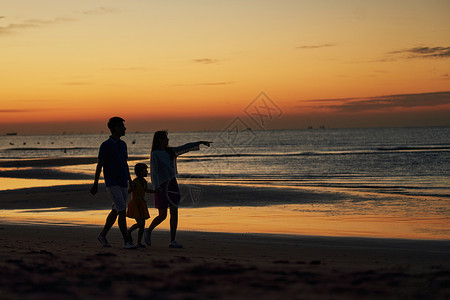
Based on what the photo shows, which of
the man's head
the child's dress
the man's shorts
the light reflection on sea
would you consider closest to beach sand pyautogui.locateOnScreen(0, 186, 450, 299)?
the child's dress

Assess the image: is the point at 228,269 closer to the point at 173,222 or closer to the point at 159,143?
the point at 173,222

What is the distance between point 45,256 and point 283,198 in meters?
12.7

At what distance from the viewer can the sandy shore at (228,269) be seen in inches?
219

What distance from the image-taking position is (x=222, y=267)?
22.7 feet

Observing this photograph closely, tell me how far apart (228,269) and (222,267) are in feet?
0.58

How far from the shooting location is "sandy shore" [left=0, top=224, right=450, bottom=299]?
5551 millimetres

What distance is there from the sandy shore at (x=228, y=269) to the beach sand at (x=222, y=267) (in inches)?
0.4

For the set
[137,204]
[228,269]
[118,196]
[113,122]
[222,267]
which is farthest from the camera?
[137,204]

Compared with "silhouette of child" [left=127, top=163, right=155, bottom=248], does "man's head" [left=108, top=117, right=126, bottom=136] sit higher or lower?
higher

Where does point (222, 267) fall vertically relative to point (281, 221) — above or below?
above

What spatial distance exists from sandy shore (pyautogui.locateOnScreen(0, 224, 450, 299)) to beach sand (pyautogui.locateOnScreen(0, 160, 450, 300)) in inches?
0.4

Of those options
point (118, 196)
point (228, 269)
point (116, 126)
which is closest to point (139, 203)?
point (118, 196)

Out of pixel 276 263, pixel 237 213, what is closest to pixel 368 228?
pixel 237 213

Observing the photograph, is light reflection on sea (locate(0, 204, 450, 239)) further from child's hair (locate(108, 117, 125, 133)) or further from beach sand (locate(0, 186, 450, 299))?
child's hair (locate(108, 117, 125, 133))
